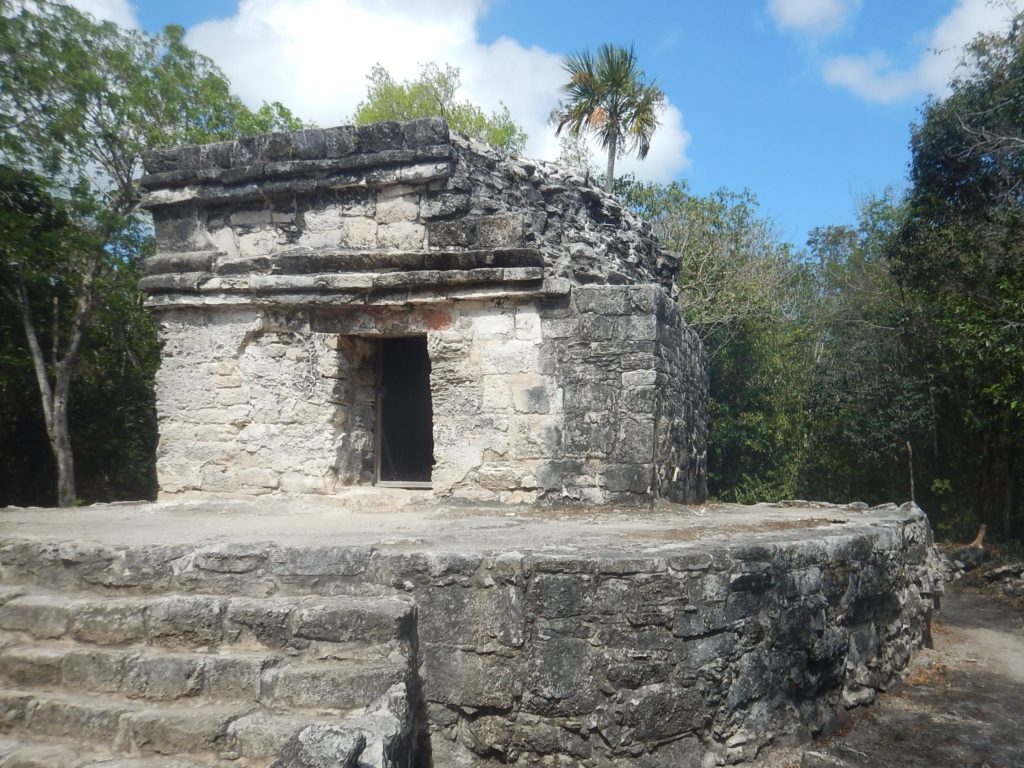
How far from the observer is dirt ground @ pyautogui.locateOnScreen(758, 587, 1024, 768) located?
395cm

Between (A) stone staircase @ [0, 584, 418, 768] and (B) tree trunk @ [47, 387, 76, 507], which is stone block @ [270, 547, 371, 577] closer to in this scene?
(A) stone staircase @ [0, 584, 418, 768]

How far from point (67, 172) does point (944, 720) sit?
40.9 ft

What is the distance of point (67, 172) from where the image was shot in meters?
11.5

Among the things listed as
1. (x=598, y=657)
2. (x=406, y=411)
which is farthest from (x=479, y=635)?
(x=406, y=411)

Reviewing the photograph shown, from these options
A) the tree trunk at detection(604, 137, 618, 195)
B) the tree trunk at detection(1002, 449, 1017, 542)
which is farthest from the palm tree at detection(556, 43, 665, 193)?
the tree trunk at detection(1002, 449, 1017, 542)

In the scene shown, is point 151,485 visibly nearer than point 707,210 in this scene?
Yes

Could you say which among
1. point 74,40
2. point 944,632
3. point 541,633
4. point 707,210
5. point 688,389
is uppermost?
point 74,40

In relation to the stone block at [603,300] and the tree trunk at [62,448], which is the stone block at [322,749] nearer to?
the stone block at [603,300]

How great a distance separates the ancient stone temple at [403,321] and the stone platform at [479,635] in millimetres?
1631

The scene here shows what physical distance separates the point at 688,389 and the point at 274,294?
3.53 m

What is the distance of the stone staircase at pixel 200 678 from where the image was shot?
3049 millimetres

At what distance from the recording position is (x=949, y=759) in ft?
13.1

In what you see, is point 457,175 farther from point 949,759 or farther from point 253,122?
point 253,122

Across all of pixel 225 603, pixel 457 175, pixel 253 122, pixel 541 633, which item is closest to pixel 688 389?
pixel 457 175
